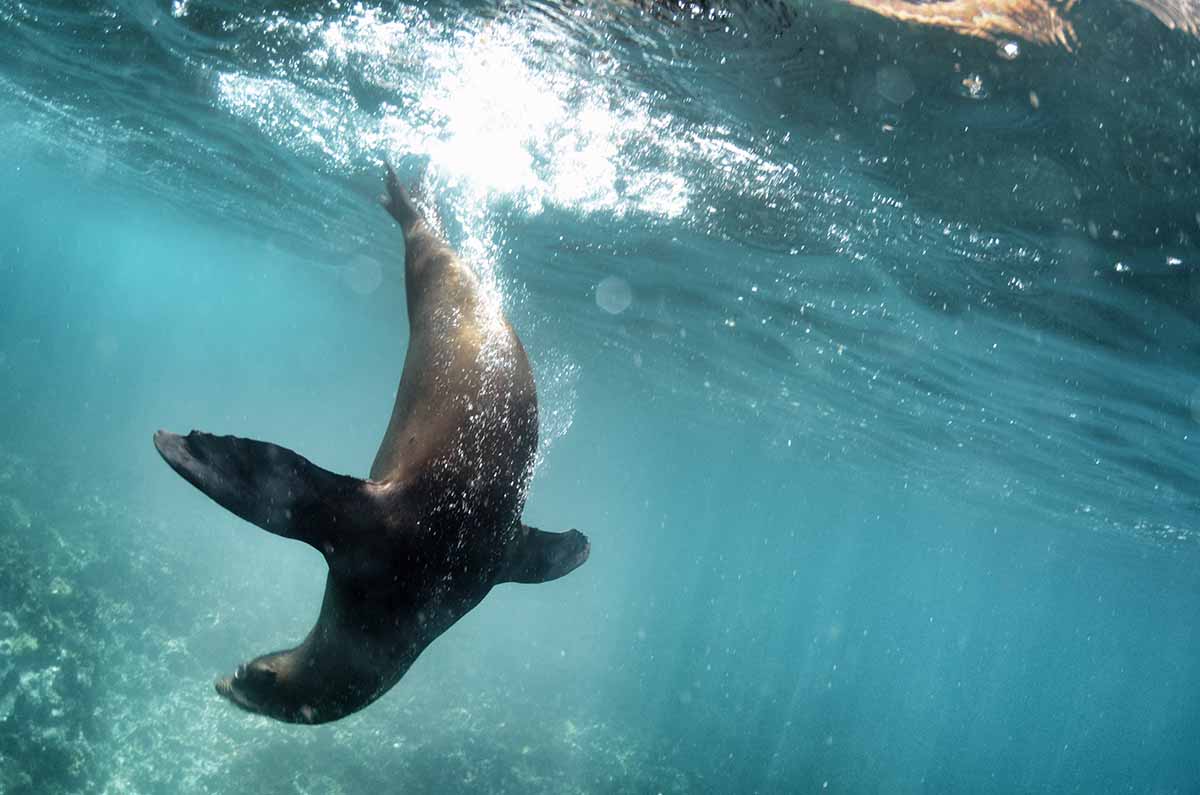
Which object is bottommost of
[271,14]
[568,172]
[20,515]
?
[20,515]

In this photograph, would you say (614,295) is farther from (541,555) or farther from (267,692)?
(267,692)

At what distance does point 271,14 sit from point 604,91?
17.3 ft

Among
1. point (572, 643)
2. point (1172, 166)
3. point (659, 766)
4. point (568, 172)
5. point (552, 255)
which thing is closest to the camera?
point (1172, 166)

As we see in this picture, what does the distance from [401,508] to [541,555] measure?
107cm

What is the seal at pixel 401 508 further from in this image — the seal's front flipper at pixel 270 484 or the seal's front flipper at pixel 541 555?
the seal's front flipper at pixel 541 555

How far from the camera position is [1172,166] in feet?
24.8

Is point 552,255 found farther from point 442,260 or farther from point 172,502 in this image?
point 172,502

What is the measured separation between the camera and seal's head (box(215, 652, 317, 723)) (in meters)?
2.87

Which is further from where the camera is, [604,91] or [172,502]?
[172,502]

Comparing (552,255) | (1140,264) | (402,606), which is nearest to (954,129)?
(1140,264)

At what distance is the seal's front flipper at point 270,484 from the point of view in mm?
2387

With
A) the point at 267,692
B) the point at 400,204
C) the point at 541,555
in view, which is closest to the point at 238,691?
the point at 267,692

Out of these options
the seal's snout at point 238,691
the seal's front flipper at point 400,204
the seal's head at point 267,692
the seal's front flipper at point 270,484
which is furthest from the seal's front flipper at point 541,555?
the seal's front flipper at point 400,204

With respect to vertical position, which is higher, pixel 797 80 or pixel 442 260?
pixel 797 80
